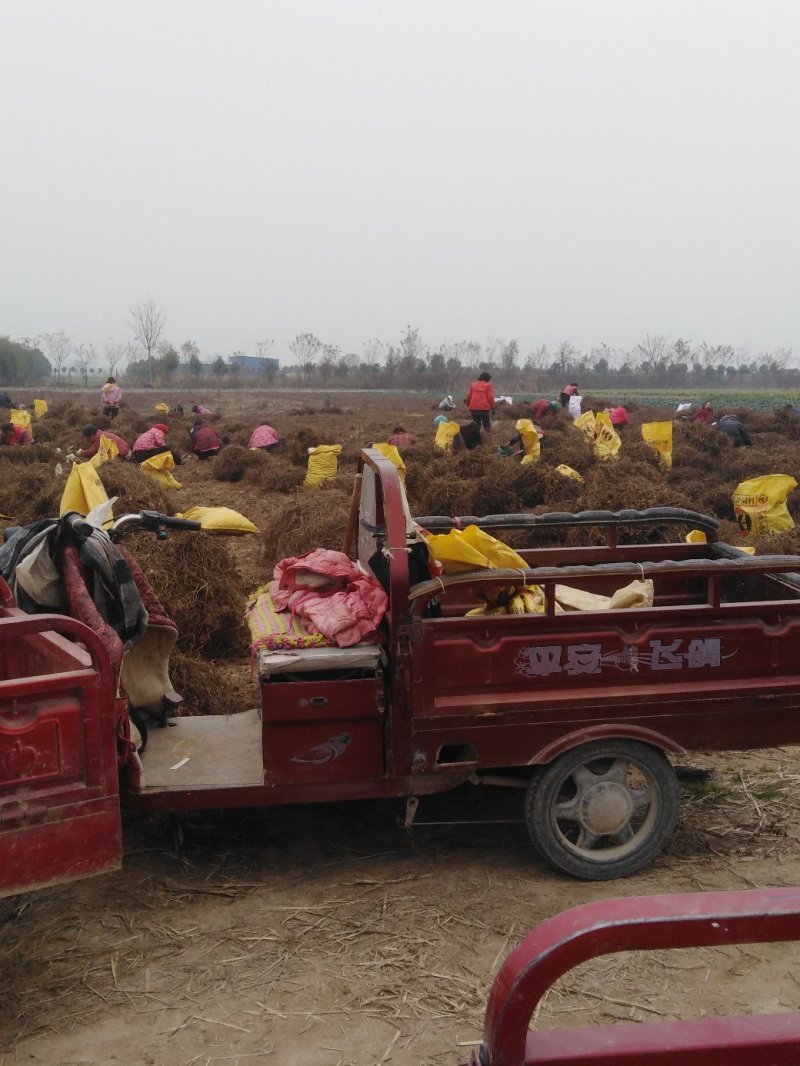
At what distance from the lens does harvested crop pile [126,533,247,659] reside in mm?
6895

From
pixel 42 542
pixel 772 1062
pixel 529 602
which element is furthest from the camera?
pixel 529 602

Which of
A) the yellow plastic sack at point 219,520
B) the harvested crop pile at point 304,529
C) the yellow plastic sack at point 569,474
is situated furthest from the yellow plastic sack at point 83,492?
the yellow plastic sack at point 569,474

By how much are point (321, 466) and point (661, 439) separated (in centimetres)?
504

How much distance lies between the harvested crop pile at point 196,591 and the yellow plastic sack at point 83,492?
383mm

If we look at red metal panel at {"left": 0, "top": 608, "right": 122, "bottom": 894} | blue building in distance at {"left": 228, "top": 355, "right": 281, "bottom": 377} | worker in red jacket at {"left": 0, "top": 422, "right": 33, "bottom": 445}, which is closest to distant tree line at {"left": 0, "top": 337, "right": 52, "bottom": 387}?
blue building in distance at {"left": 228, "top": 355, "right": 281, "bottom": 377}

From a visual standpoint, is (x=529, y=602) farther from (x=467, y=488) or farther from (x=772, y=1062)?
(x=467, y=488)

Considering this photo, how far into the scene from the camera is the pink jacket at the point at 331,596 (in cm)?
390

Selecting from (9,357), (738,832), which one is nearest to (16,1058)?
(738,832)

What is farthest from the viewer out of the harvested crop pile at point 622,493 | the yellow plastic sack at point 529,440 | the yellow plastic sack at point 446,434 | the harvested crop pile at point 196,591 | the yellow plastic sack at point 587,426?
the yellow plastic sack at point 446,434

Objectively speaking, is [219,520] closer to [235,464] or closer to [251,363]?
[235,464]

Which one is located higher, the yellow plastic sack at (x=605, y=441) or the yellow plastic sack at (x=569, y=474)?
the yellow plastic sack at (x=605, y=441)

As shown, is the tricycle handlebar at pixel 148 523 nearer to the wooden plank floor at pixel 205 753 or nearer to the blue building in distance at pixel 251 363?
the wooden plank floor at pixel 205 753

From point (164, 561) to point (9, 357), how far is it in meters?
71.8

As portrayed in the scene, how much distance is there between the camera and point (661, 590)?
5234 millimetres
